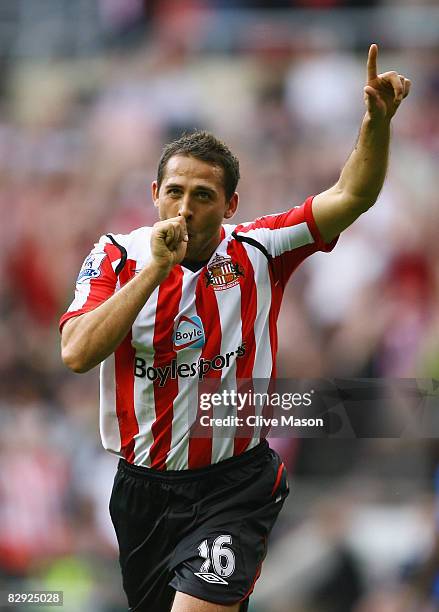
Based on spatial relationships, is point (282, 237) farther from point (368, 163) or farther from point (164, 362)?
point (164, 362)

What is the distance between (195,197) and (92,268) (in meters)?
0.45

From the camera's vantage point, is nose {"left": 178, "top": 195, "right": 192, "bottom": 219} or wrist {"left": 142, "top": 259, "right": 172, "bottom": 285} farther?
nose {"left": 178, "top": 195, "right": 192, "bottom": 219}

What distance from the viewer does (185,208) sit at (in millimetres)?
3490

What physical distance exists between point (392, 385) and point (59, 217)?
3.01 metres

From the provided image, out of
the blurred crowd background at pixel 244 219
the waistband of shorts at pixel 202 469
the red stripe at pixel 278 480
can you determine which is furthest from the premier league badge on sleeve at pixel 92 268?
the blurred crowd background at pixel 244 219

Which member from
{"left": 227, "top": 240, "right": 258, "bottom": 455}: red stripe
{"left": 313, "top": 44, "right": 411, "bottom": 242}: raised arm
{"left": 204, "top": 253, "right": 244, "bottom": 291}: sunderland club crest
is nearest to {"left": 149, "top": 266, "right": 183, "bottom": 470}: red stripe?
{"left": 204, "top": 253, "right": 244, "bottom": 291}: sunderland club crest

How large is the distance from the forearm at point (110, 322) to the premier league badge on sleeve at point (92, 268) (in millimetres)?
305

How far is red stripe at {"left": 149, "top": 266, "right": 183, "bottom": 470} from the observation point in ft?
11.8

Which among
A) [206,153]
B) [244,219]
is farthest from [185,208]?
[244,219]

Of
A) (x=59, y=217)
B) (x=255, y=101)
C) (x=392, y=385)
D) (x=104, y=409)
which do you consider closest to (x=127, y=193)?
(x=59, y=217)

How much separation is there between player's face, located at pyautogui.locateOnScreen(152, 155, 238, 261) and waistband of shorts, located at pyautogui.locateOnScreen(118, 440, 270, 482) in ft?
2.52

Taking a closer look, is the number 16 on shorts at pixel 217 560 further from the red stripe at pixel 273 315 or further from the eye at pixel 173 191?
the eye at pixel 173 191

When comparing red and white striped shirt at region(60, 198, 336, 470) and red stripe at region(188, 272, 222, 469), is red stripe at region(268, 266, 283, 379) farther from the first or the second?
red stripe at region(188, 272, 222, 469)

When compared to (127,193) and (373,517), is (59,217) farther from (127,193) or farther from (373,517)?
(373,517)
